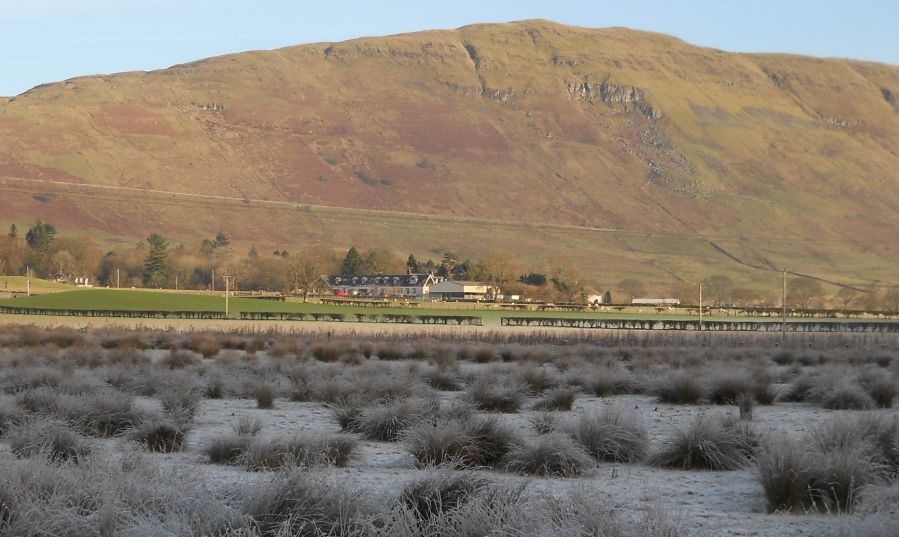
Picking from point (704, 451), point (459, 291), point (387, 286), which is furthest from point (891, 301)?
point (704, 451)

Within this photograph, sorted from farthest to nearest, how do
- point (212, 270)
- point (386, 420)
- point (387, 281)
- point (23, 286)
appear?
point (387, 281)
point (212, 270)
point (23, 286)
point (386, 420)

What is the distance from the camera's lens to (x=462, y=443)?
45.5 feet

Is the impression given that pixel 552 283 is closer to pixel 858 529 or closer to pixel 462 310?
pixel 462 310

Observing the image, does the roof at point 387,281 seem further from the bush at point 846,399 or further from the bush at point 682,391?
the bush at point 846,399

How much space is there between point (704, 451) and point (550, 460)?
7.00ft

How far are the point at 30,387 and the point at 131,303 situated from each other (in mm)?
85338

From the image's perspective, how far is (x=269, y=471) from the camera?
12.8 meters

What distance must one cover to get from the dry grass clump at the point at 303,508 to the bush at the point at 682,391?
13560 mm

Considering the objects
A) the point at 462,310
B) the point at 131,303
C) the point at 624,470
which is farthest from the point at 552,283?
the point at 624,470

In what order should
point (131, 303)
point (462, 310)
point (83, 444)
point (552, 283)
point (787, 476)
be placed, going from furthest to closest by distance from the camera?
point (552, 283)
point (462, 310)
point (131, 303)
point (83, 444)
point (787, 476)

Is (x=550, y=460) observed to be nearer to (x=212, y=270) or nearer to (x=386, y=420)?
(x=386, y=420)

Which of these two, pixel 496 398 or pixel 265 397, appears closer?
pixel 496 398

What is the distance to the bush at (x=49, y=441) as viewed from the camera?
42.5 ft

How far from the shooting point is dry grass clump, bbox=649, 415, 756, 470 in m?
14.3
